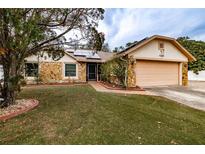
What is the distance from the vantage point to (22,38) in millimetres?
6895

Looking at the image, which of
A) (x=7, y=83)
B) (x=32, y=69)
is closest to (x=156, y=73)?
(x=32, y=69)

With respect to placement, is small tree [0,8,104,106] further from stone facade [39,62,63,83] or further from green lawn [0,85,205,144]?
stone facade [39,62,63,83]

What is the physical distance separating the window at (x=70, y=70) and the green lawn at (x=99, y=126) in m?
13.0

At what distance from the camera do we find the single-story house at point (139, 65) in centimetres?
1733

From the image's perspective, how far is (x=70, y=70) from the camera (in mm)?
21953

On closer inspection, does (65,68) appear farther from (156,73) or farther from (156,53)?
(156,53)

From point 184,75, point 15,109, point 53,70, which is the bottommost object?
point 15,109

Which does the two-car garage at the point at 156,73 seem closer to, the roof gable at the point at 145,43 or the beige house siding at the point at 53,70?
the roof gable at the point at 145,43

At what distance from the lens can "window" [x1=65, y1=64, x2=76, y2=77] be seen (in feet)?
71.4

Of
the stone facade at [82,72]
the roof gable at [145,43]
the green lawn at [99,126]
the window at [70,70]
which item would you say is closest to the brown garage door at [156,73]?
the roof gable at [145,43]

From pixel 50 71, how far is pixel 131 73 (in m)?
8.64

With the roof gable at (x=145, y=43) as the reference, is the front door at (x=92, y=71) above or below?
below
